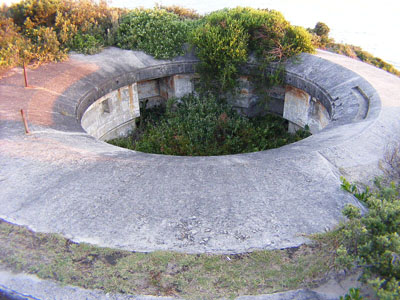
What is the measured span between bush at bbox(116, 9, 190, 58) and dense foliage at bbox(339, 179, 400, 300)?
285 inches

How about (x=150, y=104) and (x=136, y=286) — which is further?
(x=150, y=104)

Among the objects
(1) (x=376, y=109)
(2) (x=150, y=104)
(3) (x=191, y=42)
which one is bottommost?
(2) (x=150, y=104)

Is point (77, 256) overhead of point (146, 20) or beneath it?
beneath

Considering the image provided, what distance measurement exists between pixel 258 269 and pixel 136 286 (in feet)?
3.47

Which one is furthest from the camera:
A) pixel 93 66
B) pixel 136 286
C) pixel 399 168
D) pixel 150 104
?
pixel 150 104

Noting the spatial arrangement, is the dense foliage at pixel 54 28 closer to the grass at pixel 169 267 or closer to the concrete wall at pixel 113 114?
the concrete wall at pixel 113 114

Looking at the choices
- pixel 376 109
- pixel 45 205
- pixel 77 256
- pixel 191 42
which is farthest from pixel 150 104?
pixel 77 256

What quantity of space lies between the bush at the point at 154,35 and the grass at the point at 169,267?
6873 mm

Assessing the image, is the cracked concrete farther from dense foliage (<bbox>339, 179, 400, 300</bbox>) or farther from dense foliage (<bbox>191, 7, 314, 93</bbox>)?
dense foliage (<bbox>191, 7, 314, 93</bbox>)

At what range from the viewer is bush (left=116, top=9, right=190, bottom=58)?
955cm

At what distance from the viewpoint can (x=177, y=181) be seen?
439 cm

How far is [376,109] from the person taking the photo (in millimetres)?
6359

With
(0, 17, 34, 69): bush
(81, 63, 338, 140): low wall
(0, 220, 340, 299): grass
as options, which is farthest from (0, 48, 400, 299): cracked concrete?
(81, 63, 338, 140): low wall

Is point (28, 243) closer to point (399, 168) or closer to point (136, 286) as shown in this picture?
point (136, 286)
